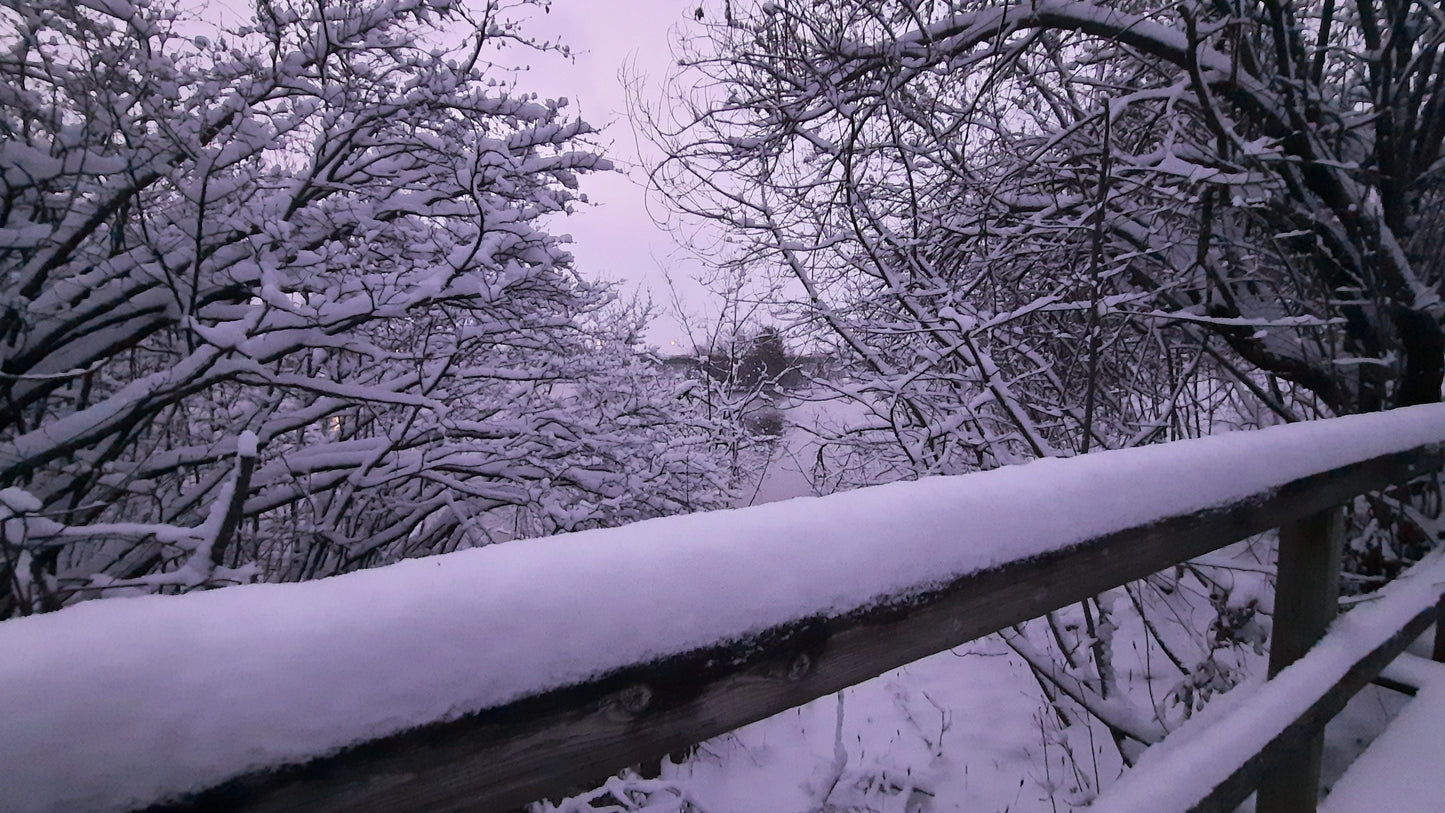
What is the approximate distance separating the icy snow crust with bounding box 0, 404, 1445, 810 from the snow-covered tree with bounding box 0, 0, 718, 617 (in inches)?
70.5

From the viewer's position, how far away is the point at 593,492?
5.65 m

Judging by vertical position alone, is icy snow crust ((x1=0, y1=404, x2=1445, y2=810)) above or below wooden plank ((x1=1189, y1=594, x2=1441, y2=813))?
above

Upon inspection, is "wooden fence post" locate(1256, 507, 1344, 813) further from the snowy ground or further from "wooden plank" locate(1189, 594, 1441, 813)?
the snowy ground

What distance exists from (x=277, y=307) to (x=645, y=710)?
12.5 feet

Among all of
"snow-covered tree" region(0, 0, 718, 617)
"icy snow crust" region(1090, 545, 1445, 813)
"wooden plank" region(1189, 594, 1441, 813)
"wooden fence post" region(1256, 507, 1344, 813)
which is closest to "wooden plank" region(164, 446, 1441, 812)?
"icy snow crust" region(1090, 545, 1445, 813)

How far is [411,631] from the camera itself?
54cm

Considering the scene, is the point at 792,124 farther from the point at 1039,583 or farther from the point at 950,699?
the point at 950,699

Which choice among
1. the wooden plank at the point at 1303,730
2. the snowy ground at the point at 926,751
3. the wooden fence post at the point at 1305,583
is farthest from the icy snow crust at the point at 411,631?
the snowy ground at the point at 926,751

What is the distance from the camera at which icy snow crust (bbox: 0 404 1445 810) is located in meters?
0.43

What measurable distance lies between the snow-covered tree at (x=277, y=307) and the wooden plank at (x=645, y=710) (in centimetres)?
183

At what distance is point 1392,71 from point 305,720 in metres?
4.69

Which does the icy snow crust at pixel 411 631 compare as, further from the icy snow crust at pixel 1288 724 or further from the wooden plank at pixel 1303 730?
the wooden plank at pixel 1303 730

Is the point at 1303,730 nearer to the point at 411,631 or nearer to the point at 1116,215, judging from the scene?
the point at 411,631

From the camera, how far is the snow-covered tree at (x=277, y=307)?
319 cm
